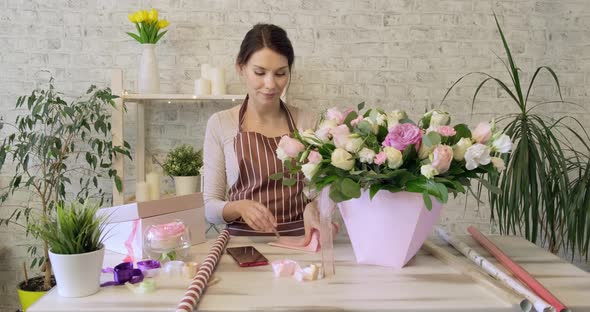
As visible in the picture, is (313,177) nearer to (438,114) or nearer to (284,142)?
Answer: (284,142)

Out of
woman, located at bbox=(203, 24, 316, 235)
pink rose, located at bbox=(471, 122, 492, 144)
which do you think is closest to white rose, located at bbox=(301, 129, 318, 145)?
pink rose, located at bbox=(471, 122, 492, 144)

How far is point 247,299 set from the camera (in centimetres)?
94

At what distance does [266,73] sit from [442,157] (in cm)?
90

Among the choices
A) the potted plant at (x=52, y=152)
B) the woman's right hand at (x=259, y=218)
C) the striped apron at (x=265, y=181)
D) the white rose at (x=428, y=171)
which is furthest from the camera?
the potted plant at (x=52, y=152)

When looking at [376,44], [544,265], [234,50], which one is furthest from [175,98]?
[544,265]

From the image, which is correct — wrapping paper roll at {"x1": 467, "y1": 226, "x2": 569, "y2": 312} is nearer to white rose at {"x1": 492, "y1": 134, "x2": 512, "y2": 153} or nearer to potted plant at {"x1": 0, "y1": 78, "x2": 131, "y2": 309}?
white rose at {"x1": 492, "y1": 134, "x2": 512, "y2": 153}

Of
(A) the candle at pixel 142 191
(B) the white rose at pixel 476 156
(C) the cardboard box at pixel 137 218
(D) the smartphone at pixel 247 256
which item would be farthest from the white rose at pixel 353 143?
(A) the candle at pixel 142 191

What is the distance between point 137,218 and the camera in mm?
1191

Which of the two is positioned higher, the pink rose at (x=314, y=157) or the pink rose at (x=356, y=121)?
the pink rose at (x=356, y=121)

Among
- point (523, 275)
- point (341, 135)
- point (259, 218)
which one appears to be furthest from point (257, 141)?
point (523, 275)

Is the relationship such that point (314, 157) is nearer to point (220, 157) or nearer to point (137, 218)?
point (137, 218)

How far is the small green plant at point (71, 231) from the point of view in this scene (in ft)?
3.12

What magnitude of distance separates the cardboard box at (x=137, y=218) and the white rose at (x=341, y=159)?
0.48m

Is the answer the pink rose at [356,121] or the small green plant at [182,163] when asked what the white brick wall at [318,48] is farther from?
the pink rose at [356,121]
